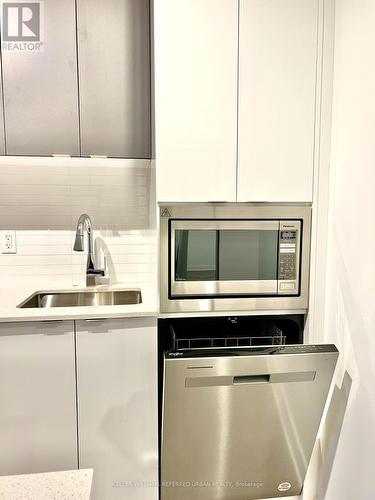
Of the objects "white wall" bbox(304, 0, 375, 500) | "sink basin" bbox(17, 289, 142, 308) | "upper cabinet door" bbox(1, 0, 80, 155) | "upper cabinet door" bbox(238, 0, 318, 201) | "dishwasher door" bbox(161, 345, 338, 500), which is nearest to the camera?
"white wall" bbox(304, 0, 375, 500)

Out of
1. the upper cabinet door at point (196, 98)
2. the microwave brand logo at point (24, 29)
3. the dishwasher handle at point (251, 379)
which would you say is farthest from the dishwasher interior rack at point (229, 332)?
the microwave brand logo at point (24, 29)

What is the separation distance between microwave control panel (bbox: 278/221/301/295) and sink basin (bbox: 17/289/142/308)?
0.68 meters

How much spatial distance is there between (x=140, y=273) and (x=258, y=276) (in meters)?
0.75

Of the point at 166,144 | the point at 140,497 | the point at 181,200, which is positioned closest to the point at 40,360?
the point at 140,497

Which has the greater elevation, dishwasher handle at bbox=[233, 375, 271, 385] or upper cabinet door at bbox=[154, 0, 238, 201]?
upper cabinet door at bbox=[154, 0, 238, 201]

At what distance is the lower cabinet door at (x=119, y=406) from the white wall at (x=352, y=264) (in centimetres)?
70

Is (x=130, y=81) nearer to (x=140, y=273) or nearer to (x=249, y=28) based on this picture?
(x=249, y=28)

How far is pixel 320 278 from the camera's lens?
1523mm

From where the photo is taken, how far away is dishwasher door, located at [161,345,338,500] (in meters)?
1.30

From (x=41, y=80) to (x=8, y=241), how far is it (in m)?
0.79

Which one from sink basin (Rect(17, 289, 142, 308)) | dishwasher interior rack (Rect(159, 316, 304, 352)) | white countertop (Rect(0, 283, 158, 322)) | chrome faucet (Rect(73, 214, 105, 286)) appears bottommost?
dishwasher interior rack (Rect(159, 316, 304, 352))

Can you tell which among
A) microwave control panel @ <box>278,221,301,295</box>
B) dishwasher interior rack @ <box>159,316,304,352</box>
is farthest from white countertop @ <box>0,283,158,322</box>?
microwave control panel @ <box>278,221,301,295</box>

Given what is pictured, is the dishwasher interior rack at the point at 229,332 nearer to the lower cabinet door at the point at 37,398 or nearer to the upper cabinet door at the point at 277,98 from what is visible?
the lower cabinet door at the point at 37,398

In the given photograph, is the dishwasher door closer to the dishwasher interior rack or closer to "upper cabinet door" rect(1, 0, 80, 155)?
the dishwasher interior rack
